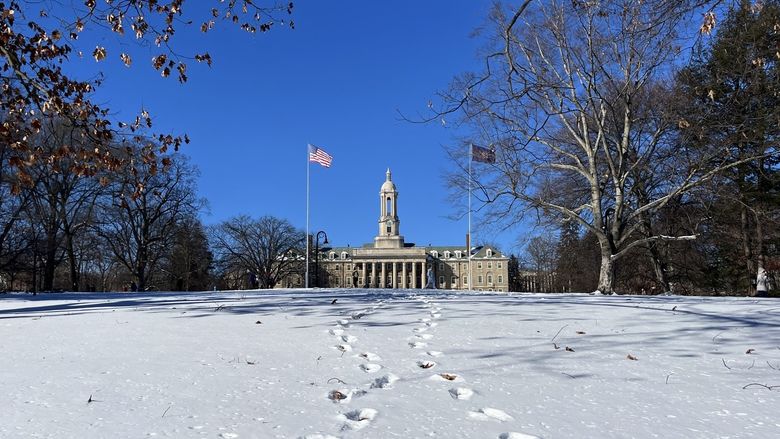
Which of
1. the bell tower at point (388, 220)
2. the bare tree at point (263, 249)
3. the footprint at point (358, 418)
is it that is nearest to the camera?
the footprint at point (358, 418)

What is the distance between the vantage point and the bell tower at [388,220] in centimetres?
11044

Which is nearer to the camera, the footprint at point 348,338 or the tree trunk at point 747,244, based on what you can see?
the footprint at point 348,338

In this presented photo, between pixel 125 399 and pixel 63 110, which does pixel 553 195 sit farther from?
pixel 125 399

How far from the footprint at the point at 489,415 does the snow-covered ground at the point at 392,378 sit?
12mm

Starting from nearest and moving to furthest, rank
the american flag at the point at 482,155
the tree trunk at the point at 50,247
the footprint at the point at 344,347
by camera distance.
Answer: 1. the footprint at the point at 344,347
2. the american flag at the point at 482,155
3. the tree trunk at the point at 50,247

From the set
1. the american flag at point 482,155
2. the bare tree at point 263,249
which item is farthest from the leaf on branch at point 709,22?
the bare tree at point 263,249

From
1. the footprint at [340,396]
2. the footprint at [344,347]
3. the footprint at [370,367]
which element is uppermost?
the footprint at [344,347]

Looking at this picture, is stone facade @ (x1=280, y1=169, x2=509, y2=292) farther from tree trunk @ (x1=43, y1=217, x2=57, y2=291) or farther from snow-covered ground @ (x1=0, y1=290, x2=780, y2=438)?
snow-covered ground @ (x1=0, y1=290, x2=780, y2=438)

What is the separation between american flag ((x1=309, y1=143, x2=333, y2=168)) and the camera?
37.8 m

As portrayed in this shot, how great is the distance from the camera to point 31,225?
30.3 m

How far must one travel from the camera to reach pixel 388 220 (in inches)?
4525

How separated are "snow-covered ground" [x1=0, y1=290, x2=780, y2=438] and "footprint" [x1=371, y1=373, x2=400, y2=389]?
0.6 inches

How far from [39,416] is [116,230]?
131 feet

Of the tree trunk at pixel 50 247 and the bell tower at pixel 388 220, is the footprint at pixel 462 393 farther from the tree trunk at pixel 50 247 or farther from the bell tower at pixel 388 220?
the bell tower at pixel 388 220
